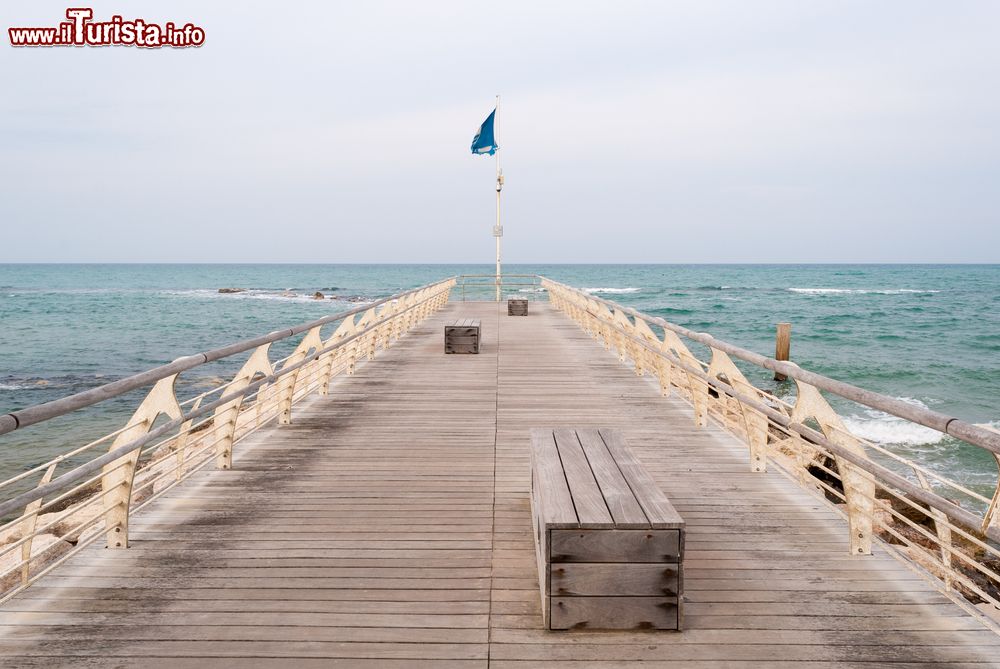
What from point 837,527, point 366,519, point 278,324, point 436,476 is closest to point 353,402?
point 436,476

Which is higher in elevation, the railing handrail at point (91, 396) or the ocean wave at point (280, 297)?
the railing handrail at point (91, 396)

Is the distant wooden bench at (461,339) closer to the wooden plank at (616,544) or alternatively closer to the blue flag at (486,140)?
the wooden plank at (616,544)

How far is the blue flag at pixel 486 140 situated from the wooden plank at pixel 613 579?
69.0 ft

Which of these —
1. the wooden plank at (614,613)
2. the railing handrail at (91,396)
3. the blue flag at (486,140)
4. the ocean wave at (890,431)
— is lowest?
the ocean wave at (890,431)

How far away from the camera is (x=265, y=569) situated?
3.16 meters

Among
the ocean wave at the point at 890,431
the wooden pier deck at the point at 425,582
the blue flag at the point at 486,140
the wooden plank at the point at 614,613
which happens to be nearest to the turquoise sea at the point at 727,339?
the ocean wave at the point at 890,431

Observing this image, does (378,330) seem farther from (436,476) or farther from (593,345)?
(436,476)

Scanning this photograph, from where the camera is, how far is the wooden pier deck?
2.51m

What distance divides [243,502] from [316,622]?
1635 mm

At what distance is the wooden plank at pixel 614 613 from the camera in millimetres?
2592

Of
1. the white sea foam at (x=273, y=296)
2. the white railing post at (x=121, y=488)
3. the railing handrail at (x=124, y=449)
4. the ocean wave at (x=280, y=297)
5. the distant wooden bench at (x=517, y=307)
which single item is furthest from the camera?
the white sea foam at (x=273, y=296)

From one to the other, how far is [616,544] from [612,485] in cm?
47

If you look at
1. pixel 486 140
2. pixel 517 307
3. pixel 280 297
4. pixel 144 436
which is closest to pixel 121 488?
pixel 144 436

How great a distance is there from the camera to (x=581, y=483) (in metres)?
3.00
